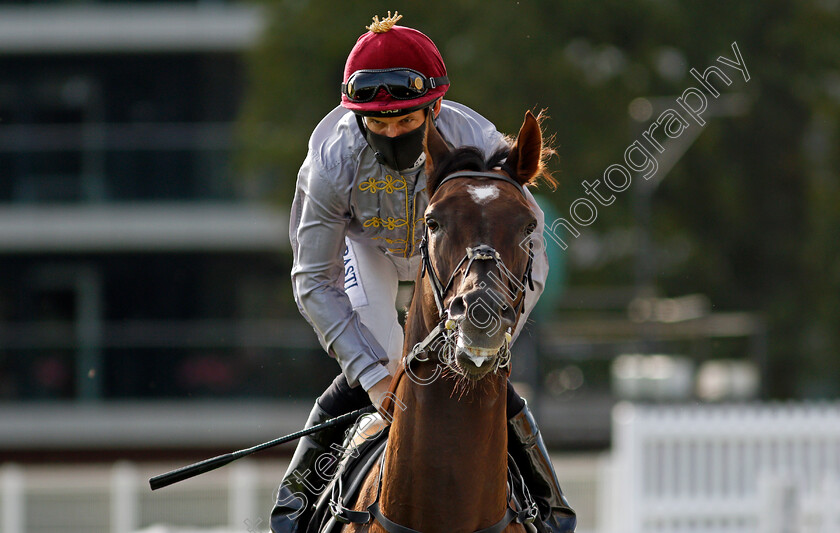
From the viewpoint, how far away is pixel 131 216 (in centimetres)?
2214

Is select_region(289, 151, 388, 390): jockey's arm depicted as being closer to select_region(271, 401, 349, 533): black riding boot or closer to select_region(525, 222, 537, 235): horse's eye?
select_region(271, 401, 349, 533): black riding boot

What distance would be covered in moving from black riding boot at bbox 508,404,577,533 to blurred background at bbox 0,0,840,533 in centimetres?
600

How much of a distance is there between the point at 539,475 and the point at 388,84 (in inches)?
57.1

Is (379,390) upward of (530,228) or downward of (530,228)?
downward

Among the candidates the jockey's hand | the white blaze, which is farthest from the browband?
the jockey's hand

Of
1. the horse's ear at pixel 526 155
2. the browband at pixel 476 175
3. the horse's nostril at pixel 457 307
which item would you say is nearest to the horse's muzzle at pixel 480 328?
the horse's nostril at pixel 457 307

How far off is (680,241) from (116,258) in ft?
37.2

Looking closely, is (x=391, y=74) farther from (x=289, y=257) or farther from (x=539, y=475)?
(x=289, y=257)

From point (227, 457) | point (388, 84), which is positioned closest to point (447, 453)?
point (227, 457)

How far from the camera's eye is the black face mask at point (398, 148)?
3779 mm

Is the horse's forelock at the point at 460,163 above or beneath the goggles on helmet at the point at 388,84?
beneath

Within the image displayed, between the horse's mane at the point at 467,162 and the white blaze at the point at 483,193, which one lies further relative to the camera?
the horse's mane at the point at 467,162

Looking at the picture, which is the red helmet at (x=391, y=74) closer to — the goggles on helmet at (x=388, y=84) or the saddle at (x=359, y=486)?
the goggles on helmet at (x=388, y=84)

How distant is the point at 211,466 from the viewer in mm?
3910
